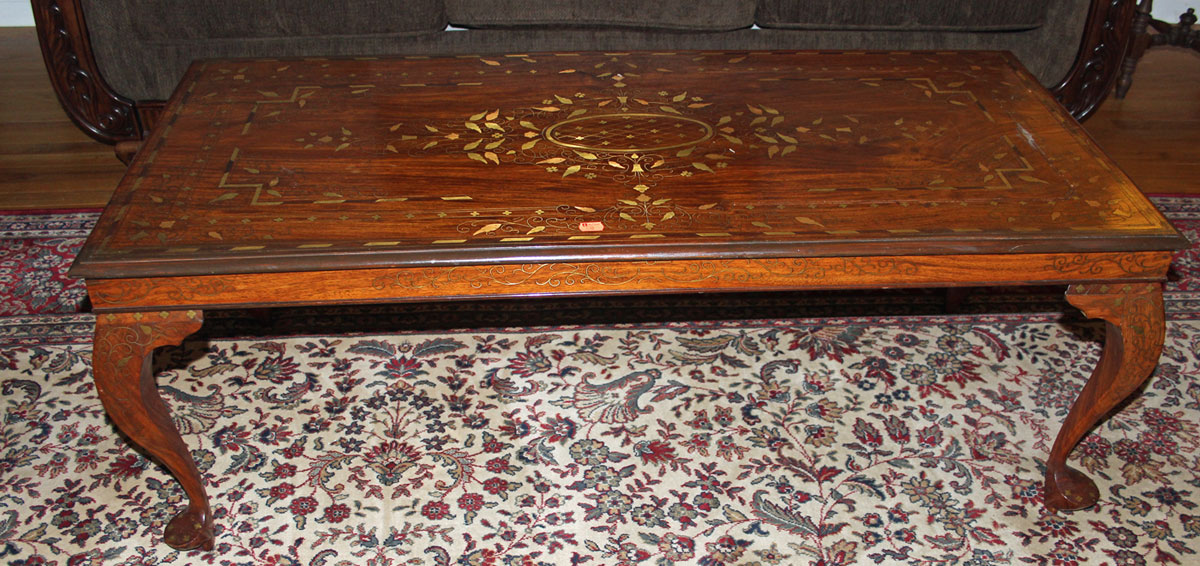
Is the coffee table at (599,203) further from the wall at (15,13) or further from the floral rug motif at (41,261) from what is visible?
the wall at (15,13)

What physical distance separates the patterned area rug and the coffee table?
0.52 ft

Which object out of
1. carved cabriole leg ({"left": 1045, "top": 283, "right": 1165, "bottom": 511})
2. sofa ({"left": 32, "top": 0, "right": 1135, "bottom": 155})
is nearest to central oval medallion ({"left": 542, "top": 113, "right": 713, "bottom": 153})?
carved cabriole leg ({"left": 1045, "top": 283, "right": 1165, "bottom": 511})

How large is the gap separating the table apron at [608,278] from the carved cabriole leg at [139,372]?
0.03 metres

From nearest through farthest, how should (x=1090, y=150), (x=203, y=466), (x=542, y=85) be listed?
1. (x=1090, y=150)
2. (x=203, y=466)
3. (x=542, y=85)

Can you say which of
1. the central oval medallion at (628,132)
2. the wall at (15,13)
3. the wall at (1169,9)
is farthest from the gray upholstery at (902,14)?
the wall at (15,13)

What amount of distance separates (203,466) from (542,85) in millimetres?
1068

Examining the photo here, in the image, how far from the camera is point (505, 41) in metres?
3.07

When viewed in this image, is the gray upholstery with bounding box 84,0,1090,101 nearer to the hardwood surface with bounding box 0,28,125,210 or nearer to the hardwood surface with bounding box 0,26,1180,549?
the hardwood surface with bounding box 0,28,125,210

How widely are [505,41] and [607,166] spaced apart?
1.36m

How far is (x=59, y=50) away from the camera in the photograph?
3.00m

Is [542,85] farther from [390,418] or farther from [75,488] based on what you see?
[75,488]

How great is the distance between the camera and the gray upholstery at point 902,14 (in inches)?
119

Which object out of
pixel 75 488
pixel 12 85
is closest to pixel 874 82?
pixel 75 488

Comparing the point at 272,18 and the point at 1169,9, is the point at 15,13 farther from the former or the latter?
the point at 1169,9
